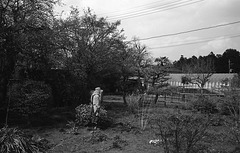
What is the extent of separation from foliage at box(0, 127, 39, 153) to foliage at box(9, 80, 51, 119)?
314 centimetres

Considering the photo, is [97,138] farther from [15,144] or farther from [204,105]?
[204,105]

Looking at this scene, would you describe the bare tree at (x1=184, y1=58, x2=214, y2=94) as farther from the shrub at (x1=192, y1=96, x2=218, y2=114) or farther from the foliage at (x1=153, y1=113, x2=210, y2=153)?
the foliage at (x1=153, y1=113, x2=210, y2=153)

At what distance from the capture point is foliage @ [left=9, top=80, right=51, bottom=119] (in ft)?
27.2

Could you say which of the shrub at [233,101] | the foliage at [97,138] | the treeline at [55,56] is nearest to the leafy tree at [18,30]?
the treeline at [55,56]

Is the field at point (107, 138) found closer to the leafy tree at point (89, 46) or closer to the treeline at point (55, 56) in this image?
the treeline at point (55, 56)

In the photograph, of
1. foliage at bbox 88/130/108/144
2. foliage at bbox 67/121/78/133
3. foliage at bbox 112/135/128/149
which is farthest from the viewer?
foliage at bbox 67/121/78/133

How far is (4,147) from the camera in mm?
4730

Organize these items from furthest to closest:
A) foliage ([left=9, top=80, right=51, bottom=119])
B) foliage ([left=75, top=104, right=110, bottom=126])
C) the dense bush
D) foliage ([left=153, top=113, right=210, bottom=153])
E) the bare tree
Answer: the bare tree
foliage ([left=75, top=104, right=110, bottom=126])
foliage ([left=9, top=80, right=51, bottom=119])
the dense bush
foliage ([left=153, top=113, right=210, bottom=153])

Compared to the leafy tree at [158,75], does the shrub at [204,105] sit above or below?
below

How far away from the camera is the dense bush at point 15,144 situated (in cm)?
471

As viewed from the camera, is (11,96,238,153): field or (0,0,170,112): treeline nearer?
(11,96,238,153): field

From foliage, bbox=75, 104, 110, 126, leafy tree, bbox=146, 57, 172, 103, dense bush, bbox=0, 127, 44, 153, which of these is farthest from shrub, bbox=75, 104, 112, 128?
leafy tree, bbox=146, 57, 172, 103

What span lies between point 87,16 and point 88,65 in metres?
3.27

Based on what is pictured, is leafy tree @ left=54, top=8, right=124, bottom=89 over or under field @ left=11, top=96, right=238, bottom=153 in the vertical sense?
over
